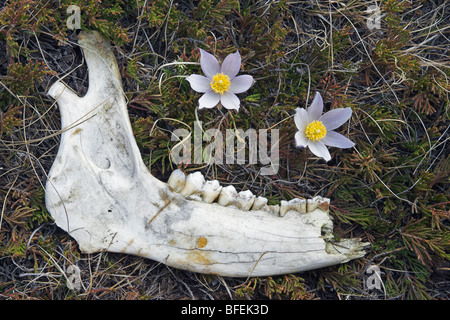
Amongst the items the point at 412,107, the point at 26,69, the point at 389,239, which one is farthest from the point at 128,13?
the point at 389,239

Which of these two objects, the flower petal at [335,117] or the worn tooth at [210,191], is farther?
the flower petal at [335,117]

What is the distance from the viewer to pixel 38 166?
3551 millimetres

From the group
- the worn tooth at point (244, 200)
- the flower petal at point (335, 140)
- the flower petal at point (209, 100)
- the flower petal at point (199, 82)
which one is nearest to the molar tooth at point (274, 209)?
the worn tooth at point (244, 200)

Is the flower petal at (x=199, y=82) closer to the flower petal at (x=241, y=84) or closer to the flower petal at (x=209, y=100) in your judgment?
the flower petal at (x=209, y=100)

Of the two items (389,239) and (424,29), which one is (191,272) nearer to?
(389,239)

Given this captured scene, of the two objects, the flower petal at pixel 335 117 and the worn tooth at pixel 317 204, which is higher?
the flower petal at pixel 335 117

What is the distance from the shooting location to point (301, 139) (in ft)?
11.7

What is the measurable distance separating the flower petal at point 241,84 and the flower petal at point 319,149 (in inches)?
29.3

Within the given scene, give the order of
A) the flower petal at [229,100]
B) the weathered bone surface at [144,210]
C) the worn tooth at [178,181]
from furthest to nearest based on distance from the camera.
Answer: the flower petal at [229,100], the worn tooth at [178,181], the weathered bone surface at [144,210]

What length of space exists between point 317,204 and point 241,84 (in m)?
1.25

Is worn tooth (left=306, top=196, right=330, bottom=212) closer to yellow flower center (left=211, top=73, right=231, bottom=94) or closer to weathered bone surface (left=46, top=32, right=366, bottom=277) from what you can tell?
weathered bone surface (left=46, top=32, right=366, bottom=277)

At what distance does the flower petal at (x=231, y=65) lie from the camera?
3486mm

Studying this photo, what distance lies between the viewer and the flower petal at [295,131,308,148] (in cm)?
350

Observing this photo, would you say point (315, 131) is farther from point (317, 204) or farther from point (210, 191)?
point (210, 191)
